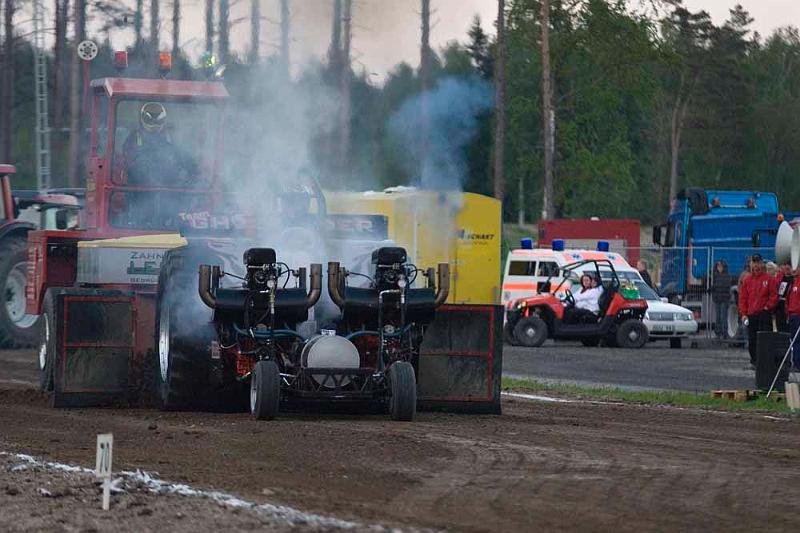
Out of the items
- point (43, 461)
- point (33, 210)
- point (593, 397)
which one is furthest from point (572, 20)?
point (43, 461)

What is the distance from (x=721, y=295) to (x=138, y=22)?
15490 mm

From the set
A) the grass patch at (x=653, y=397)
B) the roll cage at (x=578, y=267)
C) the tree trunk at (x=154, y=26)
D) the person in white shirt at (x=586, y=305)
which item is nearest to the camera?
the grass patch at (x=653, y=397)

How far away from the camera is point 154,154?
17.7 metres

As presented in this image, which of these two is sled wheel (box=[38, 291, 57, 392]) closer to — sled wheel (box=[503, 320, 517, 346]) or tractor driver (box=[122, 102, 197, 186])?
tractor driver (box=[122, 102, 197, 186])

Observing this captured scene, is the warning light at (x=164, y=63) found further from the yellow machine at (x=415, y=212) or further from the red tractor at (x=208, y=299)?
the yellow machine at (x=415, y=212)

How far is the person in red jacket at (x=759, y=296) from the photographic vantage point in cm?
2336

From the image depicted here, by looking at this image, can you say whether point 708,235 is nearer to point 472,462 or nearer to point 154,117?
point 154,117

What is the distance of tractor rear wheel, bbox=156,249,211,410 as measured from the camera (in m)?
14.2

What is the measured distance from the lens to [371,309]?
13.6 m

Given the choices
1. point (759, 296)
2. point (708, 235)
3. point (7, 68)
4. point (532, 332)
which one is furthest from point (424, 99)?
point (7, 68)

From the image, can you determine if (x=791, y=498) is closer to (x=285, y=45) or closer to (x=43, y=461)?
(x=43, y=461)

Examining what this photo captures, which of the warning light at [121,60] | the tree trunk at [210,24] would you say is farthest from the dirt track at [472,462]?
the warning light at [121,60]

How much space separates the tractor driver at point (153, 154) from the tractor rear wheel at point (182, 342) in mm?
3118

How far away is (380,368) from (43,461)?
364 cm
